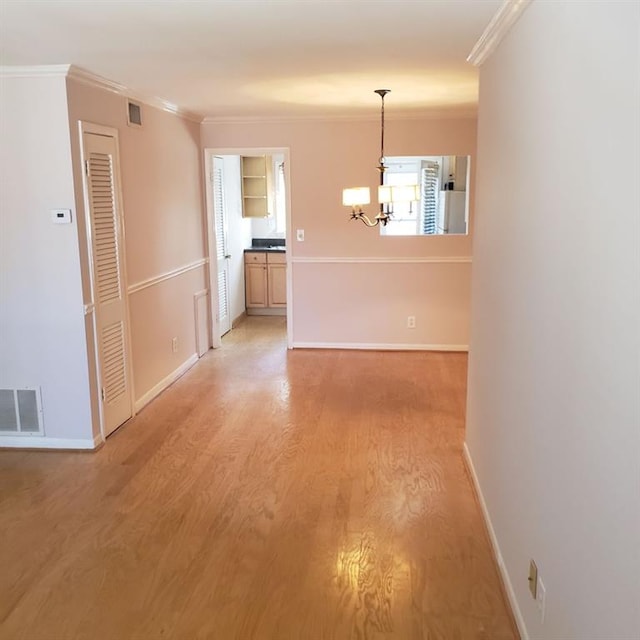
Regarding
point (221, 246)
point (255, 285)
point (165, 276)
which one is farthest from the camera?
point (255, 285)

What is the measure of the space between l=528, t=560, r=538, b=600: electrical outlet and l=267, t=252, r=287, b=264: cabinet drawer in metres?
6.35

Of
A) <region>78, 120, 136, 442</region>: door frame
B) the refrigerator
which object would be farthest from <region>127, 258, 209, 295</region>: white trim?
the refrigerator

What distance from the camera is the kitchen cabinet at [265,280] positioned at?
8195mm

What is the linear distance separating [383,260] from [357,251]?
282mm

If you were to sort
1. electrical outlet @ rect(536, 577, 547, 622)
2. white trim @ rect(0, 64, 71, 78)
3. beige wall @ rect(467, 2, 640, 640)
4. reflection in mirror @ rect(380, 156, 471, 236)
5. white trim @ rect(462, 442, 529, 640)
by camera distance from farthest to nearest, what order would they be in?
reflection in mirror @ rect(380, 156, 471, 236) < white trim @ rect(0, 64, 71, 78) < white trim @ rect(462, 442, 529, 640) < electrical outlet @ rect(536, 577, 547, 622) < beige wall @ rect(467, 2, 640, 640)

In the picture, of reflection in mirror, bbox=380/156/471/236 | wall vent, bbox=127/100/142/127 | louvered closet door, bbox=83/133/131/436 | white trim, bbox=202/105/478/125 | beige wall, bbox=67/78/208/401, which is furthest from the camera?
reflection in mirror, bbox=380/156/471/236

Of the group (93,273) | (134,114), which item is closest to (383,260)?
(134,114)

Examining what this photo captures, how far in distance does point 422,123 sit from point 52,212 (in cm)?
372

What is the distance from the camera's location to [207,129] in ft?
20.3

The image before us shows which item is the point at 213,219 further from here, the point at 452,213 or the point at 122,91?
the point at 452,213

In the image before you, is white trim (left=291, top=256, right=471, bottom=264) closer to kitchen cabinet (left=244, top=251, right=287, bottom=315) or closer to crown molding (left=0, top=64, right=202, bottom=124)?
kitchen cabinet (left=244, top=251, right=287, bottom=315)

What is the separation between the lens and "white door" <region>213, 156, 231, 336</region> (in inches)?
268

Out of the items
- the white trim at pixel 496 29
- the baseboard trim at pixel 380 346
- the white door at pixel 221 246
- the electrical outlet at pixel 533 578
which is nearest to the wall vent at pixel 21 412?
the white door at pixel 221 246

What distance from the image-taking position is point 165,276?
17.2 feet
